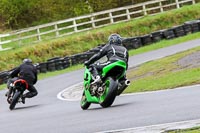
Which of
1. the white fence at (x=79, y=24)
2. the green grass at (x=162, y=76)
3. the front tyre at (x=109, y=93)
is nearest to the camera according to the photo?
the front tyre at (x=109, y=93)

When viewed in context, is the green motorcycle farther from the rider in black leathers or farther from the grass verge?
the grass verge

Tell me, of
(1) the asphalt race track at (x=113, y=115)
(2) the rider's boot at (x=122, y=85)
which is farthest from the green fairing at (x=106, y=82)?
(2) the rider's boot at (x=122, y=85)

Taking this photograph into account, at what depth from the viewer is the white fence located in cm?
3894

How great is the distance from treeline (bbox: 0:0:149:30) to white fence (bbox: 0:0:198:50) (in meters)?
3.19

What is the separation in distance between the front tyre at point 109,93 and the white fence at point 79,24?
916 inches

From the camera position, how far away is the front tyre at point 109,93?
13000 millimetres

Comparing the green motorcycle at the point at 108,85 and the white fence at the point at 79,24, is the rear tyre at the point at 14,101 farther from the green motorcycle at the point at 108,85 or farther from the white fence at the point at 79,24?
the white fence at the point at 79,24

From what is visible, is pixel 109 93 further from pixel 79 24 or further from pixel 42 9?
pixel 42 9

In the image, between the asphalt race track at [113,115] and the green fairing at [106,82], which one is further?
the green fairing at [106,82]

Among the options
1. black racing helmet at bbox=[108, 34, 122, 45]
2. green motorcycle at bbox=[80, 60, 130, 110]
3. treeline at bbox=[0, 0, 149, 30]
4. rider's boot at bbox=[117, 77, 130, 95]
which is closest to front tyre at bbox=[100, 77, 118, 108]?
green motorcycle at bbox=[80, 60, 130, 110]

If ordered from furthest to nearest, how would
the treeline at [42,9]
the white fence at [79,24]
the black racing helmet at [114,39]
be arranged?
the treeline at [42,9] < the white fence at [79,24] < the black racing helmet at [114,39]

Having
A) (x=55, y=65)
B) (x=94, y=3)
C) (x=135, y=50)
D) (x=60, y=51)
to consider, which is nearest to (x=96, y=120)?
(x=55, y=65)

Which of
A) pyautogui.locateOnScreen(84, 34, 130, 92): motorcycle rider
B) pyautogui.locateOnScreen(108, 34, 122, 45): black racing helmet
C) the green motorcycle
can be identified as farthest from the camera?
pyautogui.locateOnScreen(108, 34, 122, 45): black racing helmet

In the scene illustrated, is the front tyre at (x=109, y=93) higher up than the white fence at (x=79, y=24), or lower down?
higher up
